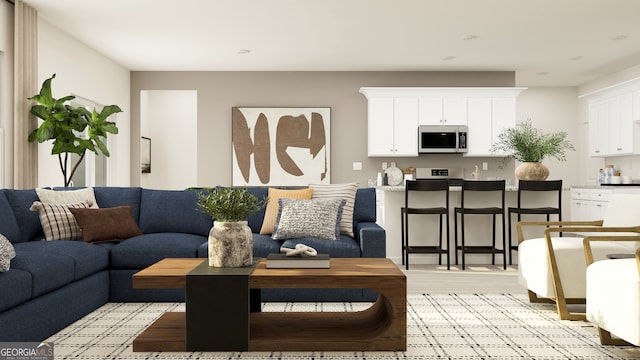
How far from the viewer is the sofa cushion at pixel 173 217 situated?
4527mm

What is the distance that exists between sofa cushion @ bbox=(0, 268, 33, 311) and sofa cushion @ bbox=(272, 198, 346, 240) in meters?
1.79

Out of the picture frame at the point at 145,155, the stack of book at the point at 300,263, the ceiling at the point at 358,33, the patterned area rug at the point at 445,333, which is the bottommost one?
the patterned area rug at the point at 445,333

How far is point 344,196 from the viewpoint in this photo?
452cm

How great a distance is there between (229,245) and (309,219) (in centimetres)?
133

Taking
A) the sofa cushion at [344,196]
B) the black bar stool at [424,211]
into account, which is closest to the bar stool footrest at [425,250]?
the black bar stool at [424,211]

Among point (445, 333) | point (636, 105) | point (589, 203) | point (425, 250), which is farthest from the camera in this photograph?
point (589, 203)

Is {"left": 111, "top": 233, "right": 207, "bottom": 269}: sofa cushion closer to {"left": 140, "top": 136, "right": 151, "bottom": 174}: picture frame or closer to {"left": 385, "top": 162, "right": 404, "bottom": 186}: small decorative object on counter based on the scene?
{"left": 385, "top": 162, "right": 404, "bottom": 186}: small decorative object on counter

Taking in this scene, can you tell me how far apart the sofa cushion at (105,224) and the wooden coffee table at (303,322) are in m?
1.20

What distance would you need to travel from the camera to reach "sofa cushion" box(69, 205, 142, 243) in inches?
157

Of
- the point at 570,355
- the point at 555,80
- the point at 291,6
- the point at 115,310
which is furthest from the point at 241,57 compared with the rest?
the point at 570,355

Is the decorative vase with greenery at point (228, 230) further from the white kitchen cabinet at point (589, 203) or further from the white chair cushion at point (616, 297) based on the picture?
the white kitchen cabinet at point (589, 203)

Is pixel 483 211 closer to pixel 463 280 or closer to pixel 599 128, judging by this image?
pixel 463 280

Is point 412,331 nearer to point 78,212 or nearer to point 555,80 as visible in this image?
point 78,212

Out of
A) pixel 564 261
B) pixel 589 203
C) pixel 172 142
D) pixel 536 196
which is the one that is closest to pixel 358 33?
pixel 536 196
